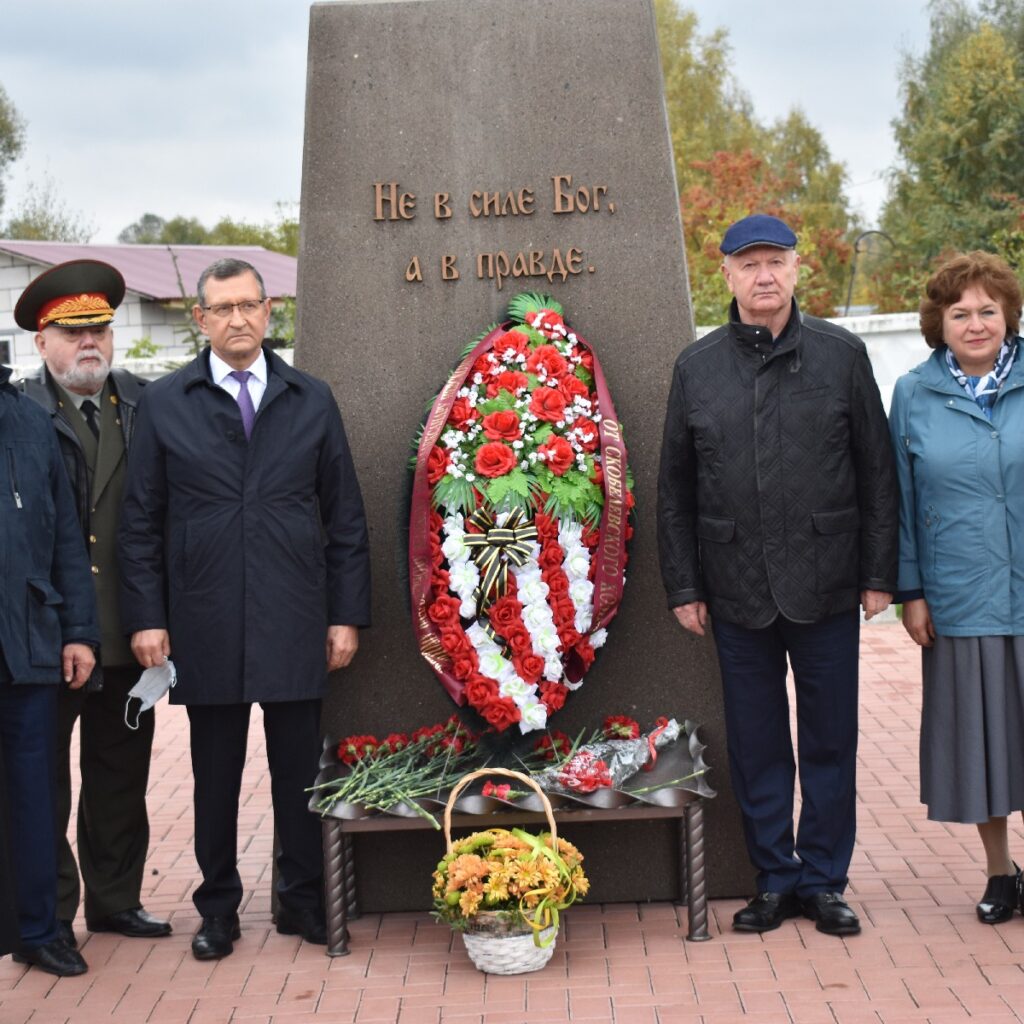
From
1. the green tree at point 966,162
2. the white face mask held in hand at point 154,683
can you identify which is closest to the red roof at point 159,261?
the green tree at point 966,162

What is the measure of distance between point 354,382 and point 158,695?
125 centimetres

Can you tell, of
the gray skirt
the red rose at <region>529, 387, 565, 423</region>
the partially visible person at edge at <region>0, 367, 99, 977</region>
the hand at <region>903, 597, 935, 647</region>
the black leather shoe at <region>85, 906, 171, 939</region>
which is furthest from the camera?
the black leather shoe at <region>85, 906, 171, 939</region>

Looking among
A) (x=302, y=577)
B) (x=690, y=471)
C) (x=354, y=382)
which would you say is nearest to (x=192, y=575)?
(x=302, y=577)

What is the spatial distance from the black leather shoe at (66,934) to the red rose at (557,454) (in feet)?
6.85

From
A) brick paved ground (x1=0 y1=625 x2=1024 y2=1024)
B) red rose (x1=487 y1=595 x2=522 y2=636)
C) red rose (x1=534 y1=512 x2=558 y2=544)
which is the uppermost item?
red rose (x1=534 y1=512 x2=558 y2=544)

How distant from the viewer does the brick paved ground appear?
4398mm

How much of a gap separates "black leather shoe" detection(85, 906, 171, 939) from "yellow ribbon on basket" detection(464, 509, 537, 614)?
154 centimetres

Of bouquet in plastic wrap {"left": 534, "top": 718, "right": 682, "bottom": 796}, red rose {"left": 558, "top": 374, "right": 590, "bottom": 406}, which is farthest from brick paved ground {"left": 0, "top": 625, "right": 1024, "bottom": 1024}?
red rose {"left": 558, "top": 374, "right": 590, "bottom": 406}

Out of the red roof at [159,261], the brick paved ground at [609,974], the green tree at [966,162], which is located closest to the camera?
the brick paved ground at [609,974]

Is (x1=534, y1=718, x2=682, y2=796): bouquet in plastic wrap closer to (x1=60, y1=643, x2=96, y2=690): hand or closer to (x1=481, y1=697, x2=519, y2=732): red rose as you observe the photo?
(x1=481, y1=697, x2=519, y2=732): red rose

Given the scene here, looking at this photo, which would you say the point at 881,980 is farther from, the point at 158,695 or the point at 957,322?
the point at 158,695

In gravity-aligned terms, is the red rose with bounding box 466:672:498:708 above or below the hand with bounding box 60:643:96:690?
below

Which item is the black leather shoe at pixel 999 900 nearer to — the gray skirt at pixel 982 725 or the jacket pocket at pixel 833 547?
the gray skirt at pixel 982 725

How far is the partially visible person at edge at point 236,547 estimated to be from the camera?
4816 millimetres
